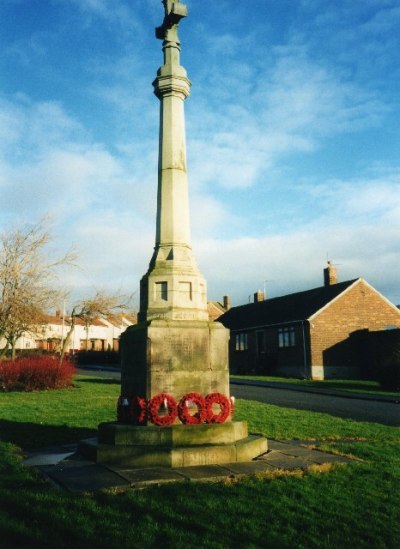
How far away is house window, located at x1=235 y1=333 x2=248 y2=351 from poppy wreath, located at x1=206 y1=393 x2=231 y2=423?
3212cm

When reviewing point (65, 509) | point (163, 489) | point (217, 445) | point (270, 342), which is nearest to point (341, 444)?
point (217, 445)

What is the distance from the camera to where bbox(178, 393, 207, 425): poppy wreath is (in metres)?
7.04

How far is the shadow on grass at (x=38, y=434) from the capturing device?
→ 28.6ft

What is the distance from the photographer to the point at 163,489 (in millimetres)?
5234

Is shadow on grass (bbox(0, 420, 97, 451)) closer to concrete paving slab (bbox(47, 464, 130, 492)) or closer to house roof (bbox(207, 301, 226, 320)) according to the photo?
concrete paving slab (bbox(47, 464, 130, 492))

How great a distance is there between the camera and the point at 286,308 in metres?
37.2

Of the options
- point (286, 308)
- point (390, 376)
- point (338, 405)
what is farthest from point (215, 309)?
point (338, 405)

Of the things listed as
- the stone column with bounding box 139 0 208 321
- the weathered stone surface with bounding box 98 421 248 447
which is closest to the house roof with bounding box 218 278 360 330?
the stone column with bounding box 139 0 208 321

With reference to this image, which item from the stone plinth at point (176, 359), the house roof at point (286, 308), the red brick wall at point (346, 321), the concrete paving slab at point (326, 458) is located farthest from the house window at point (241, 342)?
the stone plinth at point (176, 359)

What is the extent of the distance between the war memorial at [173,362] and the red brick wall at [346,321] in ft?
82.4

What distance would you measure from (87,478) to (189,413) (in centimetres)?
187

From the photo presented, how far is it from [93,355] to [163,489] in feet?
164

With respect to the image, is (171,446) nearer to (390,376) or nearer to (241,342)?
(390,376)

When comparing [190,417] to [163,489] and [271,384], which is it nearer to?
[163,489]
